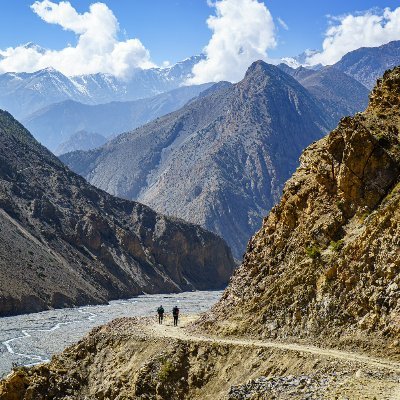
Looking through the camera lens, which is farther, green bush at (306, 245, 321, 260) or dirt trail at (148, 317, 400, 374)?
green bush at (306, 245, 321, 260)

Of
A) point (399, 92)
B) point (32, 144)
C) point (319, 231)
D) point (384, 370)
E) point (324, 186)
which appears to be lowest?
point (384, 370)

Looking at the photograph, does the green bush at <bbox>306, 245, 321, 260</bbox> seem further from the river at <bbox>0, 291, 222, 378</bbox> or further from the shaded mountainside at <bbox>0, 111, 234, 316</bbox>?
the shaded mountainside at <bbox>0, 111, 234, 316</bbox>

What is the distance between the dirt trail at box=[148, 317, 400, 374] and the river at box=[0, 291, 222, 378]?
17319 mm

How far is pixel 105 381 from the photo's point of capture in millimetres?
31844

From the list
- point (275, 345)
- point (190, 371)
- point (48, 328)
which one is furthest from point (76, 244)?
point (275, 345)

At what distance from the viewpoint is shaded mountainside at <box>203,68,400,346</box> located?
92.9 feet

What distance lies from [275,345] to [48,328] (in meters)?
52.0

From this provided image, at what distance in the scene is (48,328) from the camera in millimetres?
76125

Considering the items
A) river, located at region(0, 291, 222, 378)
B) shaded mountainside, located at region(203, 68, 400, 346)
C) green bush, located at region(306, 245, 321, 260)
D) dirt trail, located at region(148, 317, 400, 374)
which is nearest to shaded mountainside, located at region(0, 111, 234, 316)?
river, located at region(0, 291, 222, 378)

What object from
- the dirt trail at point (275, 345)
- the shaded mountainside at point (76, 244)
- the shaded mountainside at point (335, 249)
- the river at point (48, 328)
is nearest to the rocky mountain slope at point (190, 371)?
the dirt trail at point (275, 345)

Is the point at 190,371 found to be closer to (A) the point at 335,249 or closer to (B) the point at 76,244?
(A) the point at 335,249

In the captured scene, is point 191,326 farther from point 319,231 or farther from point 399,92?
point 399,92

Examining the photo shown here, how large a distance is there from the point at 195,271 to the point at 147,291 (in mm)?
28745

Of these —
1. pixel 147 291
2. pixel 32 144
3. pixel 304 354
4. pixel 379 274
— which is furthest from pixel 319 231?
pixel 32 144
